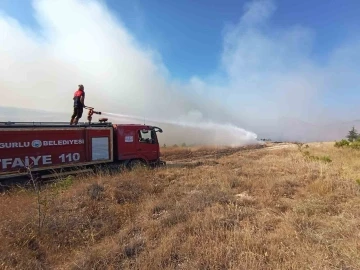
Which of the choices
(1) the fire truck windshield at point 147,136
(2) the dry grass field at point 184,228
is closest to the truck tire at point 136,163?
(1) the fire truck windshield at point 147,136

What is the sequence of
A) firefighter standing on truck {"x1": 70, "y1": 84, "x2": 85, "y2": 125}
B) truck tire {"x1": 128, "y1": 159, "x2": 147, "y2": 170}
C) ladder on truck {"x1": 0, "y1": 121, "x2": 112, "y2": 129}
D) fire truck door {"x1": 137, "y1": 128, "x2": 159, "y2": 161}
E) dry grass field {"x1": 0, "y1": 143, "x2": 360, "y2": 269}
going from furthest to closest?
1. fire truck door {"x1": 137, "y1": 128, "x2": 159, "y2": 161}
2. truck tire {"x1": 128, "y1": 159, "x2": 147, "y2": 170}
3. firefighter standing on truck {"x1": 70, "y1": 84, "x2": 85, "y2": 125}
4. ladder on truck {"x1": 0, "y1": 121, "x2": 112, "y2": 129}
5. dry grass field {"x1": 0, "y1": 143, "x2": 360, "y2": 269}

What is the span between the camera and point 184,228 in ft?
15.6

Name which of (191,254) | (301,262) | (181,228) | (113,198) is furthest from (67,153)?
(301,262)

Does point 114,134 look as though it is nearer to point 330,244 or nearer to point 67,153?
point 67,153

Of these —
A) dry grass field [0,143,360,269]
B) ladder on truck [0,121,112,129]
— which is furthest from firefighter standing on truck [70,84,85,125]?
dry grass field [0,143,360,269]

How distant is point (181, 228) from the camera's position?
4781mm

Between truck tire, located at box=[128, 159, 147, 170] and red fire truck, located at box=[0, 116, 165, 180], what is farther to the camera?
truck tire, located at box=[128, 159, 147, 170]

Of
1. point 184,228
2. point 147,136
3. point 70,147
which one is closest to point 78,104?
point 70,147

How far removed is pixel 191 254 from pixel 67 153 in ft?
28.4

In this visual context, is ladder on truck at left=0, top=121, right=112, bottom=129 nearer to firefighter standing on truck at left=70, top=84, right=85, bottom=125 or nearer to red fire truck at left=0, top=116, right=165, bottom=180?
red fire truck at left=0, top=116, right=165, bottom=180

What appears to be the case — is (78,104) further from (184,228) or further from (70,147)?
(184,228)

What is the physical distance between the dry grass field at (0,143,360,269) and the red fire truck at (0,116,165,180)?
2287 millimetres

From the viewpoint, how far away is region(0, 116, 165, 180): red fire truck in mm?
9234

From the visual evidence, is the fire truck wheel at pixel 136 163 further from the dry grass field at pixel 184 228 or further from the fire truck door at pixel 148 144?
the dry grass field at pixel 184 228
